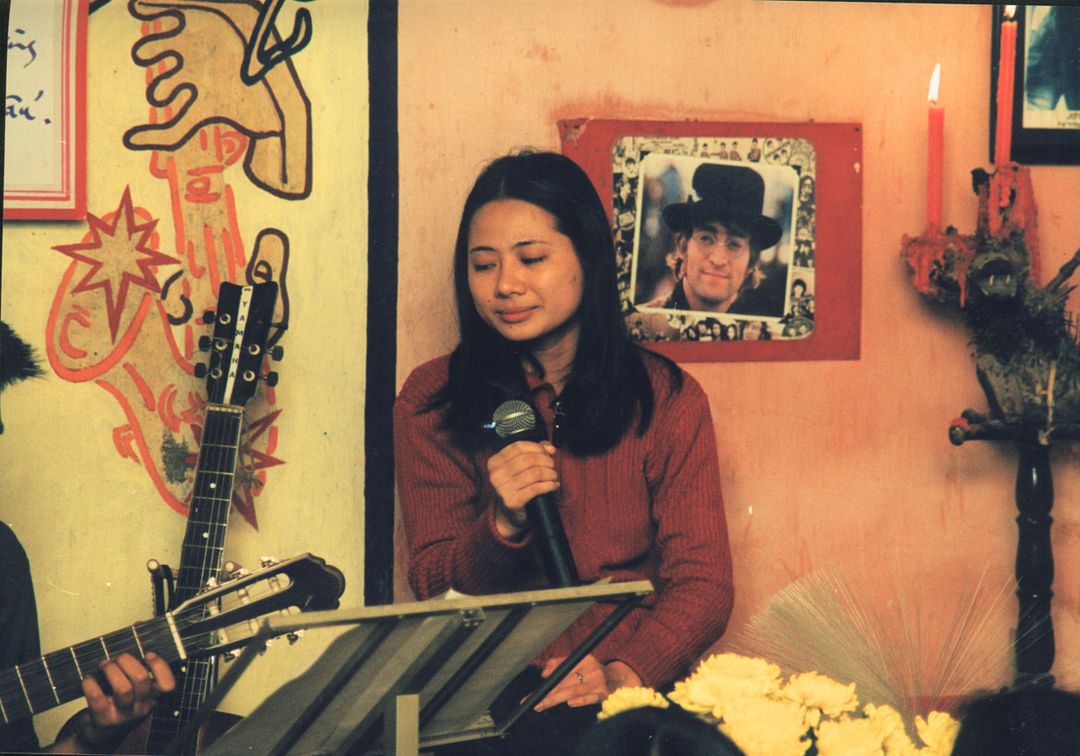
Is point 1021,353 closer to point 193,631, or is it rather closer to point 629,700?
point 629,700

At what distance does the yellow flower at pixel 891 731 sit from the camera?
101cm

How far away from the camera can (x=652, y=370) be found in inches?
69.6

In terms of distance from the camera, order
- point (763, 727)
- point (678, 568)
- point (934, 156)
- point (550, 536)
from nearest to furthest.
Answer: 1. point (763, 727)
2. point (550, 536)
3. point (678, 568)
4. point (934, 156)

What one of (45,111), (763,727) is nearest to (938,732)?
(763,727)

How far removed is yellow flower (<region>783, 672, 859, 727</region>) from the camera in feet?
3.37

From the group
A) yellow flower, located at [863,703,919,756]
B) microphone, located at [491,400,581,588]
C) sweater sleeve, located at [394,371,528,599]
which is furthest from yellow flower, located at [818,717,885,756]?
sweater sleeve, located at [394,371,528,599]

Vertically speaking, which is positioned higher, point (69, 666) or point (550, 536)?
point (550, 536)

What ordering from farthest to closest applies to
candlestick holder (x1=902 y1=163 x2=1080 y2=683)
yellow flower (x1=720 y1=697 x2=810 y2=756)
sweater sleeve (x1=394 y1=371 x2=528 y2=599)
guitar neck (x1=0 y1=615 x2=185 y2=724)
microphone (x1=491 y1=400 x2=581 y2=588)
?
candlestick holder (x1=902 y1=163 x2=1080 y2=683), sweater sleeve (x1=394 y1=371 x2=528 y2=599), guitar neck (x1=0 y1=615 x2=185 y2=724), microphone (x1=491 y1=400 x2=581 y2=588), yellow flower (x1=720 y1=697 x2=810 y2=756)

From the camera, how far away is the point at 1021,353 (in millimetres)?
1784

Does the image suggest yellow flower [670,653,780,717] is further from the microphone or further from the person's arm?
the person's arm

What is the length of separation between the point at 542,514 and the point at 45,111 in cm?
104

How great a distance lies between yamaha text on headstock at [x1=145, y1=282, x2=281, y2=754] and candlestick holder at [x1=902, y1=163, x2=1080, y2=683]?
3.51ft

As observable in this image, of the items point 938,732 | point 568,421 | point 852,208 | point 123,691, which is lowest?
point 123,691

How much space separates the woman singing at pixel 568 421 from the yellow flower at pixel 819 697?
0.58 metres
